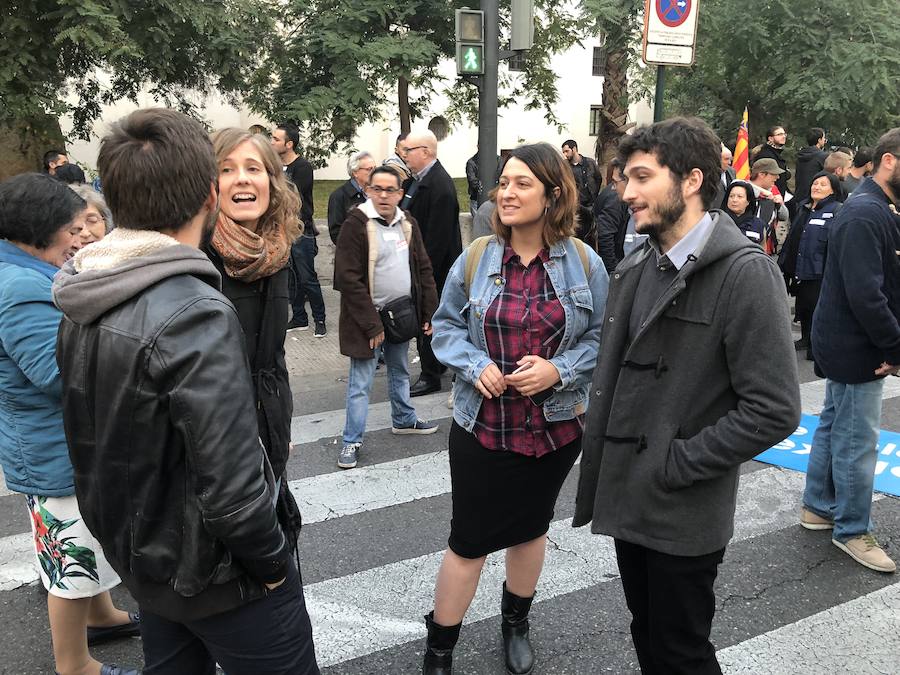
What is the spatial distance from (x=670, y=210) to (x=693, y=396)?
1.77 ft

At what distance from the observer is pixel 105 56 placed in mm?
7988

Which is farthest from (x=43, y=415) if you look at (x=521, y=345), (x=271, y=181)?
(x=521, y=345)

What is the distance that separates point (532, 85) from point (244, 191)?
9244 millimetres

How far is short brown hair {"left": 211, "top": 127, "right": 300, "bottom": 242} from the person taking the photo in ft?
8.17

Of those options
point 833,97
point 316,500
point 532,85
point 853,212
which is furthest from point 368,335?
point 833,97

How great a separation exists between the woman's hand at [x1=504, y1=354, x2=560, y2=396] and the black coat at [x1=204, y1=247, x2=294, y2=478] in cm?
78

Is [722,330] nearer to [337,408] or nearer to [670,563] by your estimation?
[670,563]

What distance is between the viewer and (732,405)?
2.16m

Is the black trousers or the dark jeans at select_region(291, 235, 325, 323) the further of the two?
the dark jeans at select_region(291, 235, 325, 323)

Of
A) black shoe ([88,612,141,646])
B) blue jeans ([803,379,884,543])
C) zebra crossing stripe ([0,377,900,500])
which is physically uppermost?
blue jeans ([803,379,884,543])

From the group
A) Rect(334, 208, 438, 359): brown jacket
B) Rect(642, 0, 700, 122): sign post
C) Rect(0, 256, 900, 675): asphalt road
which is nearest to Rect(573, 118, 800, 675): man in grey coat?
Rect(0, 256, 900, 675): asphalt road

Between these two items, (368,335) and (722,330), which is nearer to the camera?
(722,330)

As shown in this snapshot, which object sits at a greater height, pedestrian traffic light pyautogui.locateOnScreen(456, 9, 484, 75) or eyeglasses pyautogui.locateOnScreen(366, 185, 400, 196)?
pedestrian traffic light pyautogui.locateOnScreen(456, 9, 484, 75)

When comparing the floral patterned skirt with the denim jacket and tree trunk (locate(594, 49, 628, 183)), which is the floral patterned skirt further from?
tree trunk (locate(594, 49, 628, 183))
